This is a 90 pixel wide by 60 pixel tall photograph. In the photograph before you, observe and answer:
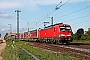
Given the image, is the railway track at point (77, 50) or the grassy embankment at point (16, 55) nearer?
the grassy embankment at point (16, 55)

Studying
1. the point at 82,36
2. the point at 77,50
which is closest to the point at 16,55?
the point at 77,50

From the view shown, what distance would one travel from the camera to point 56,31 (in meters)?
40.9

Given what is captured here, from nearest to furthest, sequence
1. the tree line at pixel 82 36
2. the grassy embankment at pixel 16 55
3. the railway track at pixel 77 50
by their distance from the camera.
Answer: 1. the grassy embankment at pixel 16 55
2. the railway track at pixel 77 50
3. the tree line at pixel 82 36

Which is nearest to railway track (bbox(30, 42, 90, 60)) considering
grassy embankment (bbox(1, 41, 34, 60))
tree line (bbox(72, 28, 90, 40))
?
grassy embankment (bbox(1, 41, 34, 60))

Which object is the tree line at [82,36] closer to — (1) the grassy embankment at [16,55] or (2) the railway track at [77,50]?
(2) the railway track at [77,50]

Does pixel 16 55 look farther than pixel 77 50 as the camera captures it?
No

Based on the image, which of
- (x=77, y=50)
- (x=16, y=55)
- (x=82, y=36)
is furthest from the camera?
(x=82, y=36)

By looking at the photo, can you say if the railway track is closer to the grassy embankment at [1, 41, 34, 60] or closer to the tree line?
the grassy embankment at [1, 41, 34, 60]

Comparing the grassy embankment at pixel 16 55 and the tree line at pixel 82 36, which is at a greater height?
the tree line at pixel 82 36

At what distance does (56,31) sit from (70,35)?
9.83 ft

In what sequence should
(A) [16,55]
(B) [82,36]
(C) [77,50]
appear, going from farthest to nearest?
(B) [82,36] → (C) [77,50] → (A) [16,55]

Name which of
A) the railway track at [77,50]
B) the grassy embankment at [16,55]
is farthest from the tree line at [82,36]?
the grassy embankment at [16,55]

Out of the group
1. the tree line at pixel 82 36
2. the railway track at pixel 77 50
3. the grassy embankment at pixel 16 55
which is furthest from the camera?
the tree line at pixel 82 36

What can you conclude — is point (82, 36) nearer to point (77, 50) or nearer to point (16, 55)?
point (77, 50)
